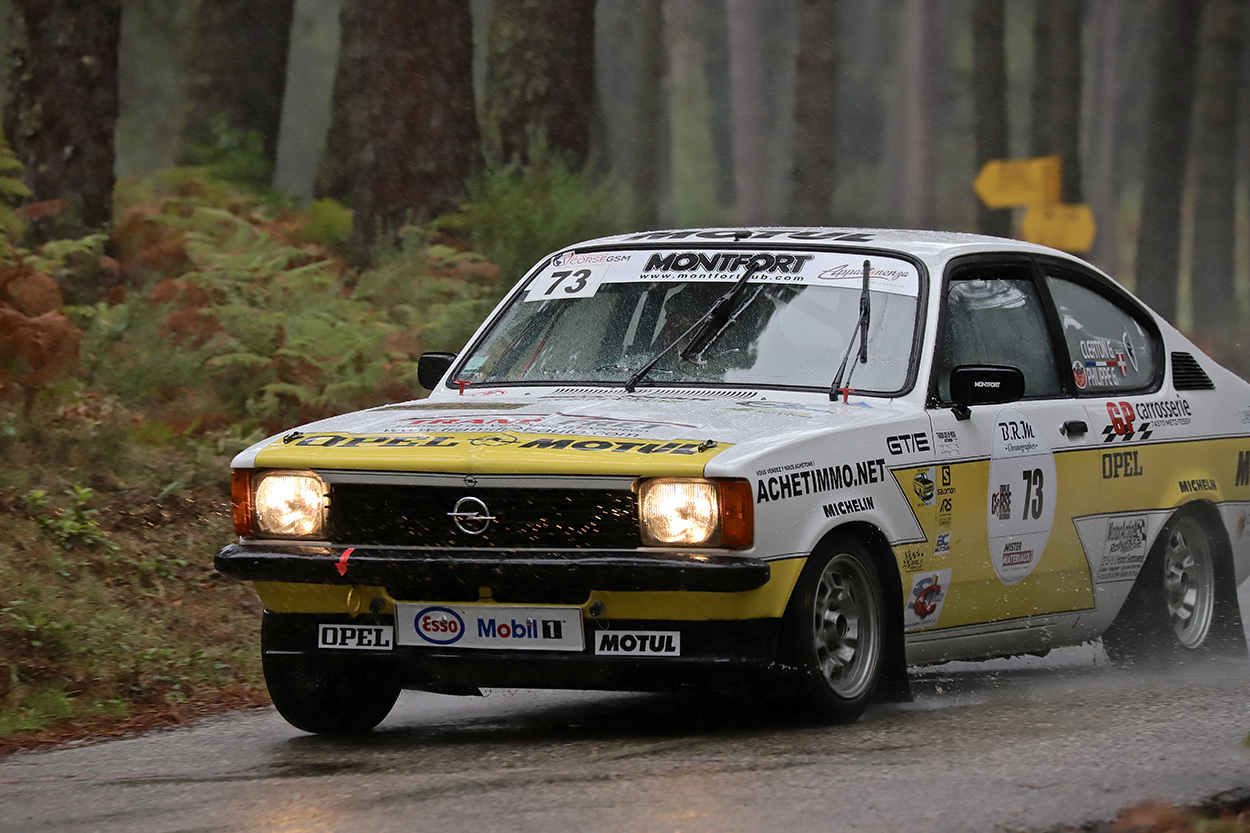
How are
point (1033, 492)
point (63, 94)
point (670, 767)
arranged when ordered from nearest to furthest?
point (670, 767)
point (1033, 492)
point (63, 94)

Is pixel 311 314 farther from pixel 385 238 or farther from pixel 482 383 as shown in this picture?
pixel 482 383

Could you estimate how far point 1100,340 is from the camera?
8789 millimetres

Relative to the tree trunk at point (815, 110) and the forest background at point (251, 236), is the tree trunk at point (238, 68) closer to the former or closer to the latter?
the forest background at point (251, 236)

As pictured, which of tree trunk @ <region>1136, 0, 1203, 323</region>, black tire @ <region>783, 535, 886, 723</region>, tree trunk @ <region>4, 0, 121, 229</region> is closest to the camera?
black tire @ <region>783, 535, 886, 723</region>

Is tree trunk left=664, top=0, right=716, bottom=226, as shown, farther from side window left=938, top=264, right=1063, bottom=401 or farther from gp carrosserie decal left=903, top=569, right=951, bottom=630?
gp carrosserie decal left=903, top=569, right=951, bottom=630

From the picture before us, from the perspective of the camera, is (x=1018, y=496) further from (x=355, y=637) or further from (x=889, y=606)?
(x=355, y=637)

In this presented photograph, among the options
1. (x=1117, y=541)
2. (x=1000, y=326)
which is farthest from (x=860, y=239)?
(x=1117, y=541)

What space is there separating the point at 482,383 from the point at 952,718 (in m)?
2.30

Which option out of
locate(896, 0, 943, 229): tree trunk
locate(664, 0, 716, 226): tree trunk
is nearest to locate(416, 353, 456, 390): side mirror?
locate(896, 0, 943, 229): tree trunk

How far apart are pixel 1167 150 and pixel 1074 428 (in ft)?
89.0

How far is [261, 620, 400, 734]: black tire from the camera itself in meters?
7.21

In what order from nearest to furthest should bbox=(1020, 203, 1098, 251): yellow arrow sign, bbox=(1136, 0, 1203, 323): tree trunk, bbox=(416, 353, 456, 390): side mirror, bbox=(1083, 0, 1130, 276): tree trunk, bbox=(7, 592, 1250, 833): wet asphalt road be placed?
1. bbox=(7, 592, 1250, 833): wet asphalt road
2. bbox=(416, 353, 456, 390): side mirror
3. bbox=(1020, 203, 1098, 251): yellow arrow sign
4. bbox=(1136, 0, 1203, 323): tree trunk
5. bbox=(1083, 0, 1130, 276): tree trunk

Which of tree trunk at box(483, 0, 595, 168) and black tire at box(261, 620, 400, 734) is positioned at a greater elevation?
tree trunk at box(483, 0, 595, 168)

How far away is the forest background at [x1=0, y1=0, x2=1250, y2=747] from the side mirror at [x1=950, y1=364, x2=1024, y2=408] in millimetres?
3135
